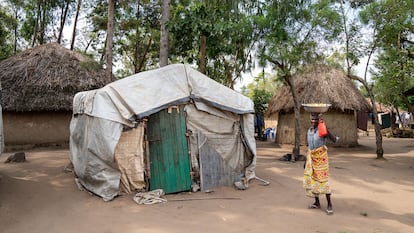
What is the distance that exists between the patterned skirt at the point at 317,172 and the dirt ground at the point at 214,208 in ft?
1.20

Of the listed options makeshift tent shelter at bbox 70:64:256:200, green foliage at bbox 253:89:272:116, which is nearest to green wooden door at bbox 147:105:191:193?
makeshift tent shelter at bbox 70:64:256:200

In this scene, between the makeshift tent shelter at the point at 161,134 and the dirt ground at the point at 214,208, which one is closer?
the dirt ground at the point at 214,208

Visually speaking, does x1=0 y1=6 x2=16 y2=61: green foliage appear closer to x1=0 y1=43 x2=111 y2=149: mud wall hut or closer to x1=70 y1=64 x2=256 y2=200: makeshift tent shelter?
x1=0 y1=43 x2=111 y2=149: mud wall hut

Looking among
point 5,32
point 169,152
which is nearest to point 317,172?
point 169,152

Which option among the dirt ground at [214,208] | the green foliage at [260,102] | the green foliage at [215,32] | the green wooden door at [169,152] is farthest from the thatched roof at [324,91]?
the green wooden door at [169,152]

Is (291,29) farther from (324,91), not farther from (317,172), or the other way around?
(317,172)

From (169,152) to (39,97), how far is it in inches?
336

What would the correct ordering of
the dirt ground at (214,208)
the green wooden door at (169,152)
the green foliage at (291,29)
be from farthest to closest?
the green foliage at (291,29) < the green wooden door at (169,152) < the dirt ground at (214,208)

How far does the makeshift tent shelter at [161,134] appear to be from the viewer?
18.0ft

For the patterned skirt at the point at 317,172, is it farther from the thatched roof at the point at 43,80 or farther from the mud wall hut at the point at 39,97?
the mud wall hut at the point at 39,97

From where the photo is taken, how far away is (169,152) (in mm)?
5961

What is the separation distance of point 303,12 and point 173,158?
6483 mm

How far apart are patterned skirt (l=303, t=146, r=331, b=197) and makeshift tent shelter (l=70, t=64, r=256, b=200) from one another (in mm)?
1917

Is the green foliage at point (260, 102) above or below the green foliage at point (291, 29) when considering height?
below
